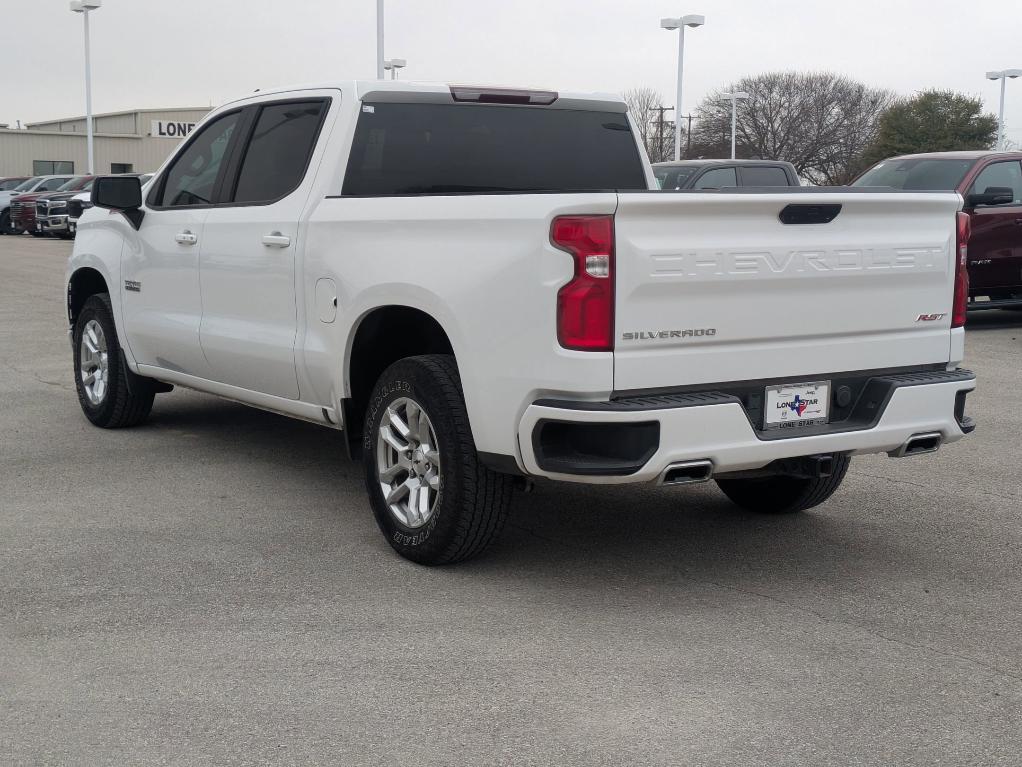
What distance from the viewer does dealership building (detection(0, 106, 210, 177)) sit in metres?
69.2

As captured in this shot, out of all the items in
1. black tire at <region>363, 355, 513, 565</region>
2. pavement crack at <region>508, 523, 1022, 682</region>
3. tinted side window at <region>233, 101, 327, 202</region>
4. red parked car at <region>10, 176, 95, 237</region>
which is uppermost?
tinted side window at <region>233, 101, 327, 202</region>

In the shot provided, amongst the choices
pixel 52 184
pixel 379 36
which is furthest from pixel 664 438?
pixel 52 184

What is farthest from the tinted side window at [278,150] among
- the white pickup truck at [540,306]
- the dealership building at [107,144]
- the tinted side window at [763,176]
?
the dealership building at [107,144]

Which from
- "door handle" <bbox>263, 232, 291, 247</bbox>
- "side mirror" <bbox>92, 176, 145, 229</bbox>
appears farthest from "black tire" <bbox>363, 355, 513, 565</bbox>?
"side mirror" <bbox>92, 176, 145, 229</bbox>

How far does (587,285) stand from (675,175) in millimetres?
12413

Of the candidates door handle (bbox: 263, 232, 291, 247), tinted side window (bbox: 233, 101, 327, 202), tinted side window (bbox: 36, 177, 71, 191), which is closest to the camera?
door handle (bbox: 263, 232, 291, 247)

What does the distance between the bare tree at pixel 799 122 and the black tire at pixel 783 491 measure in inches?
2637

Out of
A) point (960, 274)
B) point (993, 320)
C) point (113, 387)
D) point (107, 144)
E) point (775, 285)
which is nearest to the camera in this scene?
point (775, 285)

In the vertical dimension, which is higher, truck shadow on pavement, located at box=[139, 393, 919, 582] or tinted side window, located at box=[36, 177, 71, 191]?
truck shadow on pavement, located at box=[139, 393, 919, 582]

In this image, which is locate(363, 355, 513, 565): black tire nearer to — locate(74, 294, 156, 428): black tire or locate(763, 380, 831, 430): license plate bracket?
locate(763, 380, 831, 430): license plate bracket

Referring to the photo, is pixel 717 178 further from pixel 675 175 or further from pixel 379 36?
pixel 379 36

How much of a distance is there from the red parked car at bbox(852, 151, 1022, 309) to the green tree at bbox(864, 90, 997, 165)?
42231mm

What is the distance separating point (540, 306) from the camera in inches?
175

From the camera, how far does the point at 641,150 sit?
266 inches
